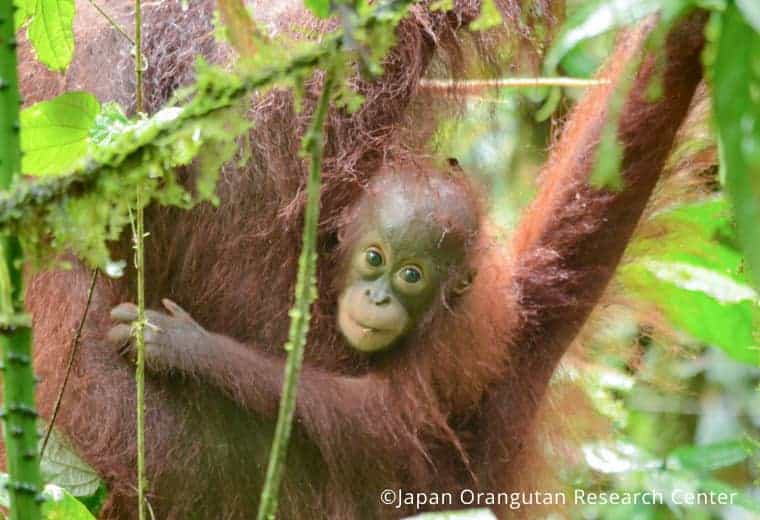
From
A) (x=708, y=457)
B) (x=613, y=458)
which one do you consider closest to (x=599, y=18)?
(x=613, y=458)

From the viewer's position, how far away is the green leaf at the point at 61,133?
65.7 inches

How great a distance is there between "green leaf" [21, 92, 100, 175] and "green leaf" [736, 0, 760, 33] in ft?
3.38

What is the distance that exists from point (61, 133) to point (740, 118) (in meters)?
1.09

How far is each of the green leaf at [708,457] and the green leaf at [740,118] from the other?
6.67 feet

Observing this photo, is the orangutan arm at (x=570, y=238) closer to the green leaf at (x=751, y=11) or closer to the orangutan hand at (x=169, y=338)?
the orangutan hand at (x=169, y=338)

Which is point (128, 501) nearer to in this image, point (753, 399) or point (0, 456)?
point (0, 456)

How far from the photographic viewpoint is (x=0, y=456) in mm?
2340

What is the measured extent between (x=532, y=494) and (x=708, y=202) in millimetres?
832

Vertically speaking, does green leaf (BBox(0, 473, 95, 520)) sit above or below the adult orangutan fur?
below

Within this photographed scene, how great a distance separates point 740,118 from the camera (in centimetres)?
105

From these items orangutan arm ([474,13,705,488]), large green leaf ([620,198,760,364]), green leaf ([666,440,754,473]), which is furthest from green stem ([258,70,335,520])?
green leaf ([666,440,754,473])

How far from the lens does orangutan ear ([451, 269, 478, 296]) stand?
88.7 inches

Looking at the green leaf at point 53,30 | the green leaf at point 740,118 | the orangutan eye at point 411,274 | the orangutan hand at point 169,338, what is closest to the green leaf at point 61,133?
the green leaf at point 53,30

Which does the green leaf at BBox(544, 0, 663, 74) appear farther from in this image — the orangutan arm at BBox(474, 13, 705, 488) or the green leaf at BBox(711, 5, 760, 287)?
the orangutan arm at BBox(474, 13, 705, 488)
